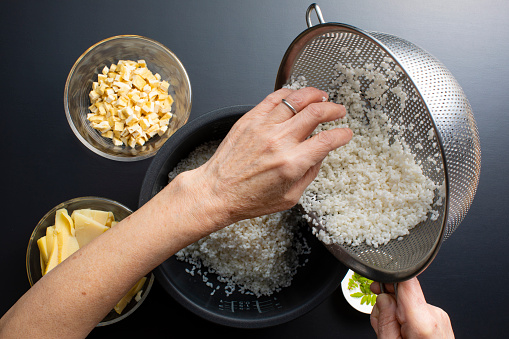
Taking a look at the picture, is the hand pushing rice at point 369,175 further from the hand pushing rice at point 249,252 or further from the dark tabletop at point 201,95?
the dark tabletop at point 201,95

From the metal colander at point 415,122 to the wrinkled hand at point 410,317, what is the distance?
0.22 feet

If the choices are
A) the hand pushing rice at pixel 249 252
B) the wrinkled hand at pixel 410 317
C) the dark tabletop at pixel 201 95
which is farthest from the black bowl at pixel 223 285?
the dark tabletop at pixel 201 95

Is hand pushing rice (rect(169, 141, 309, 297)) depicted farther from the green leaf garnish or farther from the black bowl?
the green leaf garnish

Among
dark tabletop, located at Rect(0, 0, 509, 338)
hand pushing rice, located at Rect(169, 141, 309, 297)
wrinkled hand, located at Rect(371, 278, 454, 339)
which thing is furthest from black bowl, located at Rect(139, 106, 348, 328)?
dark tabletop, located at Rect(0, 0, 509, 338)

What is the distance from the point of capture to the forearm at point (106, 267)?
0.76 metres

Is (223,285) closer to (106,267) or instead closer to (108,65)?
(106,267)

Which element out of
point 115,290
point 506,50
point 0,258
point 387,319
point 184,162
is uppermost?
point 506,50

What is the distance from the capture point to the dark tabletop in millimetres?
1229

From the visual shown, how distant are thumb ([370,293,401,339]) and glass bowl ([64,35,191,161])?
737mm

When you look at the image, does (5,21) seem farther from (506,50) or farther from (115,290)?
(506,50)

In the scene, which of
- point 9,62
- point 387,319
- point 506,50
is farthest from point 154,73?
point 506,50

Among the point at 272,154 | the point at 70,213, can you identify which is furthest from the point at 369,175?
the point at 70,213

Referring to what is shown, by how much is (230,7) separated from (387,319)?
103 cm

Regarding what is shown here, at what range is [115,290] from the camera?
0.78 m
